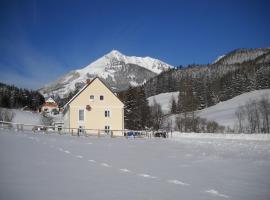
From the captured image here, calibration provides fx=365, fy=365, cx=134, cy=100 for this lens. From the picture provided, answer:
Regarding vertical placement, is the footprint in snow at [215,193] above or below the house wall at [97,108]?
below


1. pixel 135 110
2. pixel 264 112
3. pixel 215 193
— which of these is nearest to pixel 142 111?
pixel 135 110

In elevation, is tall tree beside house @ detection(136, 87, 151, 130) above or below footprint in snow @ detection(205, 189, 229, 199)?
above

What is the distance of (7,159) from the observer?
15727 mm

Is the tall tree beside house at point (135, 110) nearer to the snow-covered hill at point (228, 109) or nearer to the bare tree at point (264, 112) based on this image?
the bare tree at point (264, 112)

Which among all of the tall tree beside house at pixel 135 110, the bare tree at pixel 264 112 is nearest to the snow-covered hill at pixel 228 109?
the bare tree at pixel 264 112

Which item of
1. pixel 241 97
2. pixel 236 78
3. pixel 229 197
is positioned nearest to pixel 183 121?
pixel 241 97

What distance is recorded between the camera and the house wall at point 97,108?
57.9 metres

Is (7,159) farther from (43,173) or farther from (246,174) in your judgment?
(246,174)

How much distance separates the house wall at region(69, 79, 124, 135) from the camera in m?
57.9

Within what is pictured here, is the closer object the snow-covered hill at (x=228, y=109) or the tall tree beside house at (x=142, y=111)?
the tall tree beside house at (x=142, y=111)

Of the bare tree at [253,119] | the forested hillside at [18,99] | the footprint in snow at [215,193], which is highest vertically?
the forested hillside at [18,99]

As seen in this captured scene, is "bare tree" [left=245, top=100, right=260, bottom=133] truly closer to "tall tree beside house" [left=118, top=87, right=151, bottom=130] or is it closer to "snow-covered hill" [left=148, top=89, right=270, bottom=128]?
"snow-covered hill" [left=148, top=89, right=270, bottom=128]

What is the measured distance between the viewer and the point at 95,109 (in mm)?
58344

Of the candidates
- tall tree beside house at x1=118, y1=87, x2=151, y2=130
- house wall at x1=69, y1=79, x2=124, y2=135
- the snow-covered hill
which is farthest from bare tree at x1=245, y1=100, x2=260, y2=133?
house wall at x1=69, y1=79, x2=124, y2=135
